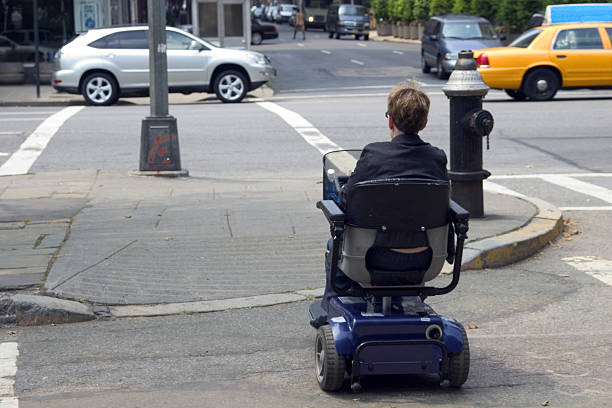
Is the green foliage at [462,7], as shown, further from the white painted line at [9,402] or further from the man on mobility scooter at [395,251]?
the white painted line at [9,402]

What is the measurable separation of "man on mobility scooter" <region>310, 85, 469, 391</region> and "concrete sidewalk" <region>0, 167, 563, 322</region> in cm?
179

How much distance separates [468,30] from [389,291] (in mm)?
24030

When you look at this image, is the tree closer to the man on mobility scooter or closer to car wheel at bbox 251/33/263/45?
car wheel at bbox 251/33/263/45

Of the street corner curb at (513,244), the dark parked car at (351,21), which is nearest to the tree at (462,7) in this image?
the dark parked car at (351,21)

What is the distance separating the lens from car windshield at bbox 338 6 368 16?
56156mm

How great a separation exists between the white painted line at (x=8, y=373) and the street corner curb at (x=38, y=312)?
388 millimetres

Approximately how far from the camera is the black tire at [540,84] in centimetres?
2034

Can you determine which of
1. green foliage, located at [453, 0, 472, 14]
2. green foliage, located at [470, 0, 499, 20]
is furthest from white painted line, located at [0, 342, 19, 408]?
green foliage, located at [453, 0, 472, 14]

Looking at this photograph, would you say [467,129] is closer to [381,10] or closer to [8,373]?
[8,373]

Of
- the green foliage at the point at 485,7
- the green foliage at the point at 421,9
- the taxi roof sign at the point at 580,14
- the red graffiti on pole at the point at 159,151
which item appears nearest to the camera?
the red graffiti on pole at the point at 159,151

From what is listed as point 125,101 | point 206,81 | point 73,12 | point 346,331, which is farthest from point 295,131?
point 73,12

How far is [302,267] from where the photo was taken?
728 centimetres

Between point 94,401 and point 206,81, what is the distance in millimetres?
17707

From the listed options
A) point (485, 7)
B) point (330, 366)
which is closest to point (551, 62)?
point (330, 366)
